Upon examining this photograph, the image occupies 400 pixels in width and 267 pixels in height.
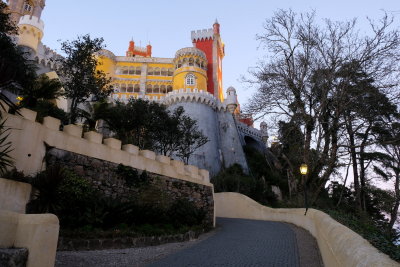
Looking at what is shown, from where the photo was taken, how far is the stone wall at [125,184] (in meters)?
10.5

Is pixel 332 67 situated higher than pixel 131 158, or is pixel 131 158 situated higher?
pixel 332 67

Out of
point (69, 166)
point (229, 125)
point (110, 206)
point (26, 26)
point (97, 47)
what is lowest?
point (110, 206)

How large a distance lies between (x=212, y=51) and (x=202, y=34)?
4397 mm

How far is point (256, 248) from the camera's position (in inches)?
367

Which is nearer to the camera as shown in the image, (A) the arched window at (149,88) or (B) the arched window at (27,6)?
(B) the arched window at (27,6)

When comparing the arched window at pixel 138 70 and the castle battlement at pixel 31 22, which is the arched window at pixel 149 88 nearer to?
the arched window at pixel 138 70

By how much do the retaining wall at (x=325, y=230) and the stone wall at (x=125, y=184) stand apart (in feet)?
15.3

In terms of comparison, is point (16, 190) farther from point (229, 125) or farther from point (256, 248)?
point (229, 125)

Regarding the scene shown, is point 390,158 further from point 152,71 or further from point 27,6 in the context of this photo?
point 27,6

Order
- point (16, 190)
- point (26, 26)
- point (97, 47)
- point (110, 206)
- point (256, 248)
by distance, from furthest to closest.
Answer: point (26, 26) < point (97, 47) < point (110, 206) < point (256, 248) < point (16, 190)

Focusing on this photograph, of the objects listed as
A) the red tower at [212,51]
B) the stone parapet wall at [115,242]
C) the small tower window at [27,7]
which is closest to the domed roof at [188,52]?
the red tower at [212,51]

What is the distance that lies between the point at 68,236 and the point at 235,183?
758 inches

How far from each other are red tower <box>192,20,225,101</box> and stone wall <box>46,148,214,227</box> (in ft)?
113

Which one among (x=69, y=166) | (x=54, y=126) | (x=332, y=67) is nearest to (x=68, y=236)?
(x=69, y=166)
